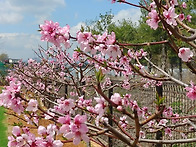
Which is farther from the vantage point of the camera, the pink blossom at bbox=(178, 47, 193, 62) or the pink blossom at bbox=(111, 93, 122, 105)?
the pink blossom at bbox=(178, 47, 193, 62)

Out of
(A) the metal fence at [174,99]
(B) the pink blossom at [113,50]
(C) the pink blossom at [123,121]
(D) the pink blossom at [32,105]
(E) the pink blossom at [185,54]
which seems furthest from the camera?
(A) the metal fence at [174,99]

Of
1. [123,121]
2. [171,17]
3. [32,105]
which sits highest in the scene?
[171,17]

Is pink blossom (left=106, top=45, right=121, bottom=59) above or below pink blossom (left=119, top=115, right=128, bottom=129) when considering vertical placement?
above

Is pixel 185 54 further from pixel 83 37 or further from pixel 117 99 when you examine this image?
pixel 117 99

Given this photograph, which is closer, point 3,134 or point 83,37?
point 83,37

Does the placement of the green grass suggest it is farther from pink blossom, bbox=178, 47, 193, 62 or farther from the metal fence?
pink blossom, bbox=178, 47, 193, 62

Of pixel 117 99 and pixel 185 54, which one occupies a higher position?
pixel 185 54

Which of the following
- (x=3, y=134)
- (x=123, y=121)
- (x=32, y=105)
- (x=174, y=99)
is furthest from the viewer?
(x=3, y=134)

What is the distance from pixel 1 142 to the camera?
662 cm

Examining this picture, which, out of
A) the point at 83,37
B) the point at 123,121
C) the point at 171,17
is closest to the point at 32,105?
the point at 83,37

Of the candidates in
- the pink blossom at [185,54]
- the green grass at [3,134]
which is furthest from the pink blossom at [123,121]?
the green grass at [3,134]

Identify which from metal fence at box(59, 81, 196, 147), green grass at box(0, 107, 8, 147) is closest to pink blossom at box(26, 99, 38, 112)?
metal fence at box(59, 81, 196, 147)

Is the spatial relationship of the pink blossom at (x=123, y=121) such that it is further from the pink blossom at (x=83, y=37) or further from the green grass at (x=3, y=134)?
the green grass at (x=3, y=134)

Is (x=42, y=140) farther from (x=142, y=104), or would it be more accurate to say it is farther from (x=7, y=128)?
(x=7, y=128)
